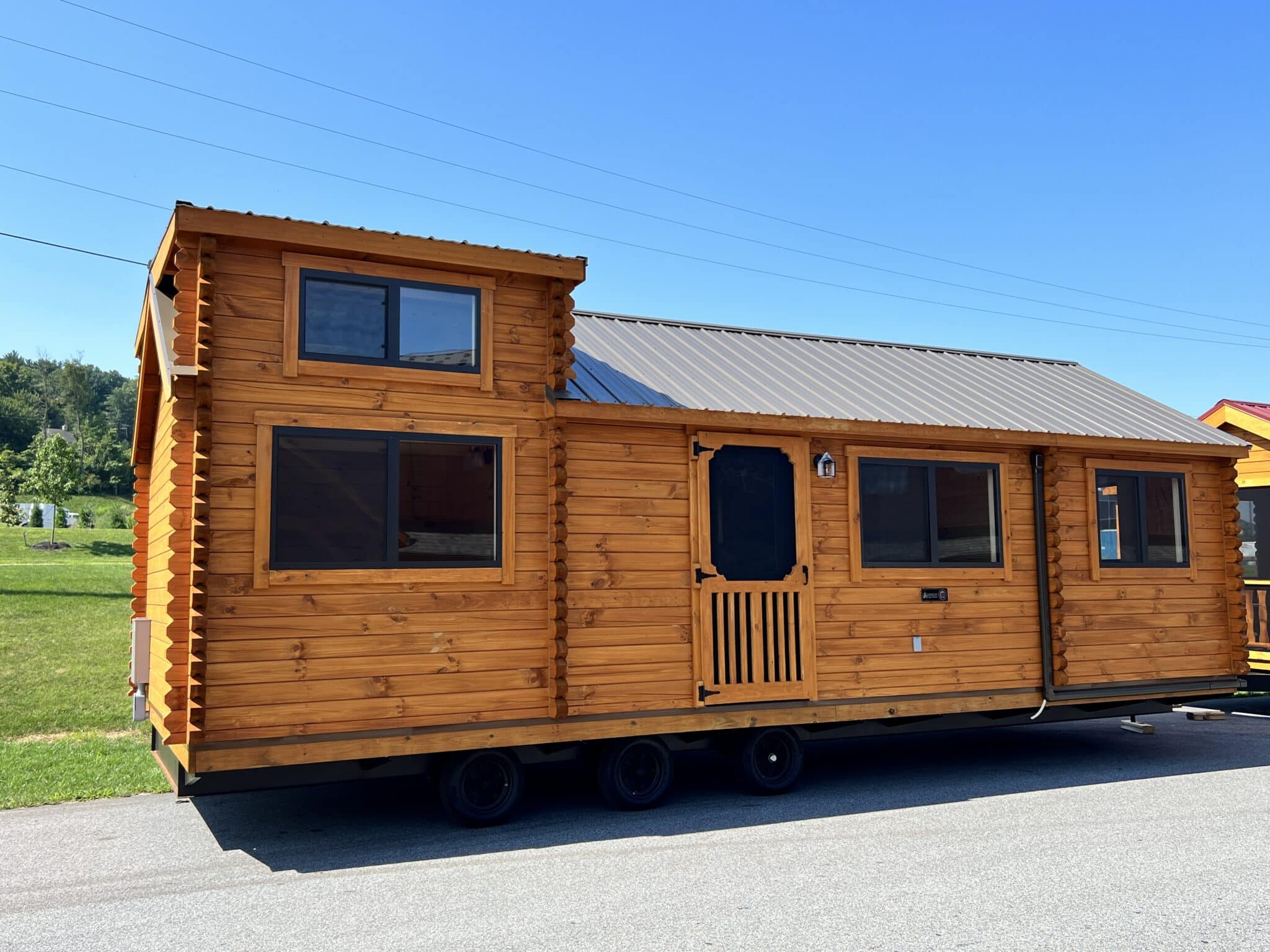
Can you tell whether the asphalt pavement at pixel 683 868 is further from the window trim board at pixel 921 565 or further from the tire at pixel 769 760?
the window trim board at pixel 921 565

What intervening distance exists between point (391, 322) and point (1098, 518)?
25.2ft

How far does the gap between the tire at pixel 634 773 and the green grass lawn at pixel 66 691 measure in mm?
4185

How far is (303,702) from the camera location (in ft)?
23.2

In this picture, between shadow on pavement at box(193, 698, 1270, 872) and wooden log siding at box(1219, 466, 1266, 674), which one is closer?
shadow on pavement at box(193, 698, 1270, 872)

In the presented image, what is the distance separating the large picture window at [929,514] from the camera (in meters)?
9.58

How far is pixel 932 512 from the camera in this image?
9.83 meters

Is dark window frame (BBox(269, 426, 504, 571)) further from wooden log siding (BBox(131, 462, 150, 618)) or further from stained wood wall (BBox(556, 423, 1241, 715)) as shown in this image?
wooden log siding (BBox(131, 462, 150, 618))

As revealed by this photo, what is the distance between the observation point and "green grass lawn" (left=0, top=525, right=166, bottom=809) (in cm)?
925

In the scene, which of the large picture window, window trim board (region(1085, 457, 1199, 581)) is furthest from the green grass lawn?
window trim board (region(1085, 457, 1199, 581))

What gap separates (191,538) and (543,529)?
2.60 m

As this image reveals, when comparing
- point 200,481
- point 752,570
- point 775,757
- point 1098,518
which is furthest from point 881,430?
point 200,481

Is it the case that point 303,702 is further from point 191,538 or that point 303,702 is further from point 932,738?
point 932,738

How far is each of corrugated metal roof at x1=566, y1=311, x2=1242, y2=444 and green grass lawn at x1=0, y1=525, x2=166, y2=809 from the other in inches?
234

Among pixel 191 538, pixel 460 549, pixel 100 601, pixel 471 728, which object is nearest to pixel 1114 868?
pixel 471 728
